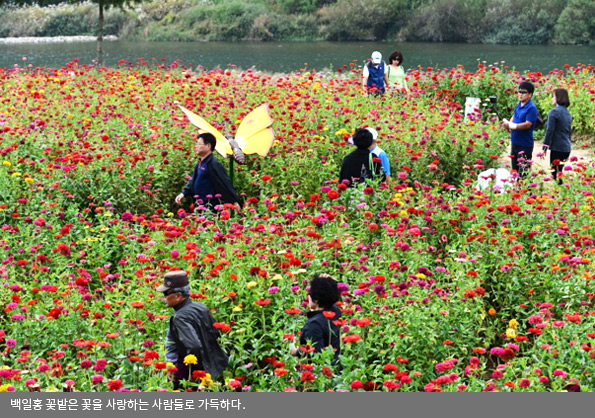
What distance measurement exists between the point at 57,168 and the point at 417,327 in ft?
14.4

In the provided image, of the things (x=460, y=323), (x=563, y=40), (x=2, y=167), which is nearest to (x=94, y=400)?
(x=460, y=323)

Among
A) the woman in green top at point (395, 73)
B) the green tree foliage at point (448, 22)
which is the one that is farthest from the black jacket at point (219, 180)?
the green tree foliage at point (448, 22)

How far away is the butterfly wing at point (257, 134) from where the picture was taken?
24.9 feet

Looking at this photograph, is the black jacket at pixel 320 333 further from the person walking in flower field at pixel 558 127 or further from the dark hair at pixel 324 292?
the person walking in flower field at pixel 558 127

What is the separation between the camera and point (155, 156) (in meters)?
7.80

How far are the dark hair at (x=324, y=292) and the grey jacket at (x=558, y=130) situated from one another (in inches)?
190

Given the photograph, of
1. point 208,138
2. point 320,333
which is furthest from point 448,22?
Result: point 320,333

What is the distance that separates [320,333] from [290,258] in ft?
2.86

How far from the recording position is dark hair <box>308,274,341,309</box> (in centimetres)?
422

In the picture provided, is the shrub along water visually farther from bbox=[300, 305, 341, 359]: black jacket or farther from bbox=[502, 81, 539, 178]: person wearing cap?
bbox=[300, 305, 341, 359]: black jacket

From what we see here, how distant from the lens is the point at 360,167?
22.8 ft

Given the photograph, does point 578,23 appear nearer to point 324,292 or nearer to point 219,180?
point 219,180

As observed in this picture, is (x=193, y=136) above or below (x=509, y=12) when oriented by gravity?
below

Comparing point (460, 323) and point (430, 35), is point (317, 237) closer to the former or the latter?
point (460, 323)
